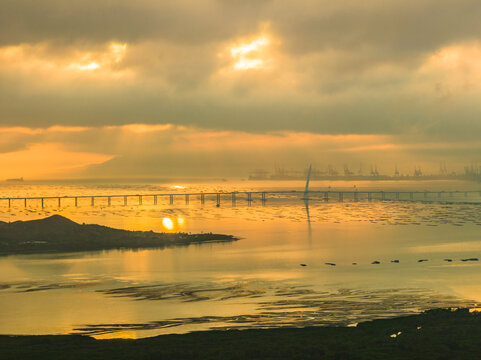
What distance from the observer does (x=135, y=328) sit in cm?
5462

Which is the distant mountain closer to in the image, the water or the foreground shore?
the water

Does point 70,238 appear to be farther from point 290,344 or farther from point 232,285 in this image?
point 290,344

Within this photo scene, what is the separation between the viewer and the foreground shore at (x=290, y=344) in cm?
4250

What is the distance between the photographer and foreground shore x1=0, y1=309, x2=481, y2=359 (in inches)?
1673

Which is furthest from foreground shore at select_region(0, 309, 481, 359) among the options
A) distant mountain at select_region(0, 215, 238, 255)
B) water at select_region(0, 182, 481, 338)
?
distant mountain at select_region(0, 215, 238, 255)

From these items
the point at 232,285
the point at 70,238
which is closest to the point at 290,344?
the point at 232,285

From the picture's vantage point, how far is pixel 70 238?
5207 inches

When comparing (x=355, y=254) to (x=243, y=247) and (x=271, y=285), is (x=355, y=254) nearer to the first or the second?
(x=243, y=247)

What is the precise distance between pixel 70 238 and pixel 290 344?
3758 inches

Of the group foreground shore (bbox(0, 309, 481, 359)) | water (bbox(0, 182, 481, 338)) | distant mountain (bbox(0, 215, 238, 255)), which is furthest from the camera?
distant mountain (bbox(0, 215, 238, 255))

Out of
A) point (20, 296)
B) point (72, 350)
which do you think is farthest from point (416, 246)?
point (72, 350)

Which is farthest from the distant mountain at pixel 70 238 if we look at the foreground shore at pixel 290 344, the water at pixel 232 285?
the foreground shore at pixel 290 344

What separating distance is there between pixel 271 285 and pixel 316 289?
6713 millimetres

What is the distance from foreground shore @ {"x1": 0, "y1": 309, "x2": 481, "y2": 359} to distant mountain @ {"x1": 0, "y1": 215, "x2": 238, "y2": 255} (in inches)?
3015
